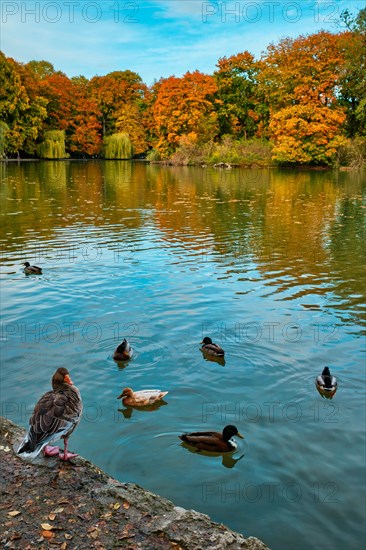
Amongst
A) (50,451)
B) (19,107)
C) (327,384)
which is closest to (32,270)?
(50,451)

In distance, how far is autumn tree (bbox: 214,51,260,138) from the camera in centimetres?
7838

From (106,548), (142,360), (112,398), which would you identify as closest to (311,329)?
(142,360)

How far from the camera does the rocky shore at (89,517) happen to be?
13.0 ft

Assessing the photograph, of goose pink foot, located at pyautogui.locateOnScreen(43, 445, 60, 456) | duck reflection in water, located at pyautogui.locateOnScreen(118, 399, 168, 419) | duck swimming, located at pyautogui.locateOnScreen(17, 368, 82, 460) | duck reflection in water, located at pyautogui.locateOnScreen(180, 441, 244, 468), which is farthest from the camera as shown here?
duck reflection in water, located at pyautogui.locateOnScreen(118, 399, 168, 419)

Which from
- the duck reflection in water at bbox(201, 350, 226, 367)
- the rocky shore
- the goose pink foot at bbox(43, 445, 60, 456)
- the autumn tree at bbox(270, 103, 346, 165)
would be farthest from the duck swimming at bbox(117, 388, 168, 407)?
the autumn tree at bbox(270, 103, 346, 165)

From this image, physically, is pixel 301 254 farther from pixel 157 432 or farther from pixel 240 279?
pixel 157 432

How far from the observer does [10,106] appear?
7281 centimetres

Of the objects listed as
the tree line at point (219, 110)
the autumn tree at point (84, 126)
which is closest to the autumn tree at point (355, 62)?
the tree line at point (219, 110)

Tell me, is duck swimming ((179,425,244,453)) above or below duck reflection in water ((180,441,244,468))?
above

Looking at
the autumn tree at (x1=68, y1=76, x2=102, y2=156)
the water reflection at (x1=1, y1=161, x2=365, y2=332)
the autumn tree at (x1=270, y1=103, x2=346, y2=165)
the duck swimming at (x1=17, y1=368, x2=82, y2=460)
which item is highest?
the autumn tree at (x1=68, y1=76, x2=102, y2=156)

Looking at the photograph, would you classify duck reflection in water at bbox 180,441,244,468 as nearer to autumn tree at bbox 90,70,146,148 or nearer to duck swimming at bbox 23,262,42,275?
duck swimming at bbox 23,262,42,275

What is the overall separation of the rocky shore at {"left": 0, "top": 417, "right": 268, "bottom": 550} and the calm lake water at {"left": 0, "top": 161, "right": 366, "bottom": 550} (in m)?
0.73

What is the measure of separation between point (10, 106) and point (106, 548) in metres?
78.2

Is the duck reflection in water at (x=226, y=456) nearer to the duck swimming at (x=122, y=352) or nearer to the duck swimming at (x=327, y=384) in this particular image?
the duck swimming at (x=327, y=384)
